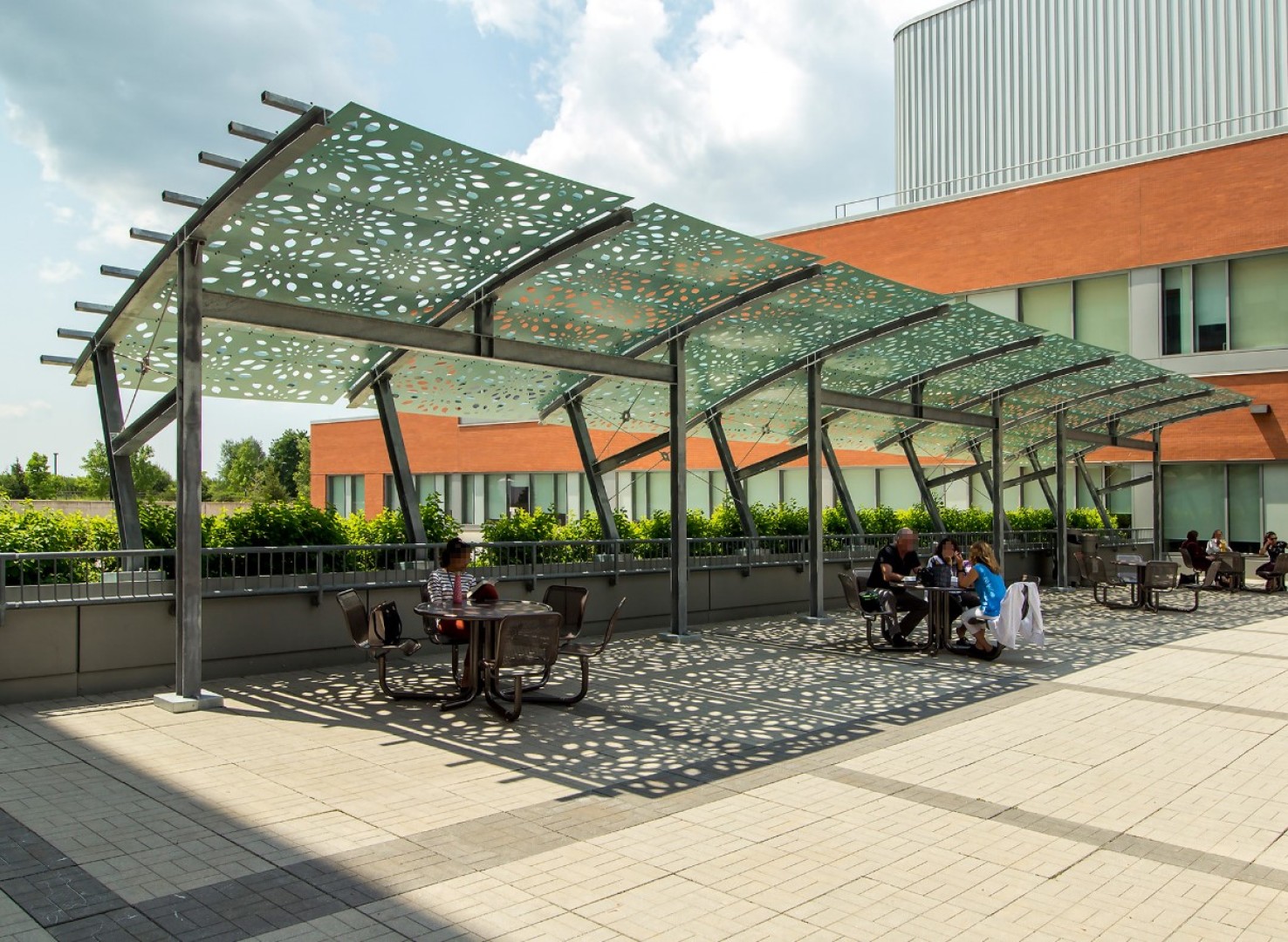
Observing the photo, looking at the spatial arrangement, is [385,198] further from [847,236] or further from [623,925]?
[847,236]

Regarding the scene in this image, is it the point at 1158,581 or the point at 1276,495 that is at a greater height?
the point at 1276,495

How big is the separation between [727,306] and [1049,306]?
64.0ft

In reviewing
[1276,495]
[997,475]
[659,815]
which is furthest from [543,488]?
[659,815]

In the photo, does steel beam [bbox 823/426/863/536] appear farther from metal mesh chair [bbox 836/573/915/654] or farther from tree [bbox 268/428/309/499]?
tree [bbox 268/428/309/499]

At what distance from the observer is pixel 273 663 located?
9953 mm

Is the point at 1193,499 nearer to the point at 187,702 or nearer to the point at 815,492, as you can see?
the point at 815,492

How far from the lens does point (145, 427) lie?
9.93m

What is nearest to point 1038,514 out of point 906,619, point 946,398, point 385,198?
point 946,398

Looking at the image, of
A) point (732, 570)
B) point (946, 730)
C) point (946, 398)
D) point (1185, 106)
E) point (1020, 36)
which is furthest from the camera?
point (1020, 36)

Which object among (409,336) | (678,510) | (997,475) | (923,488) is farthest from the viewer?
(923,488)

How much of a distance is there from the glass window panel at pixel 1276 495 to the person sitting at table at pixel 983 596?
16.7 m

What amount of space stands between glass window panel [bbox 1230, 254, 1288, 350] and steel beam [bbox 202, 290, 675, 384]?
18859 millimetres

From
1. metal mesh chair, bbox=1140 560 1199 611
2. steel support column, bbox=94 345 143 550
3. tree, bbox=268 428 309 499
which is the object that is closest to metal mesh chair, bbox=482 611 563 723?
steel support column, bbox=94 345 143 550

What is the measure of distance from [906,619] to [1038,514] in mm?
14831
